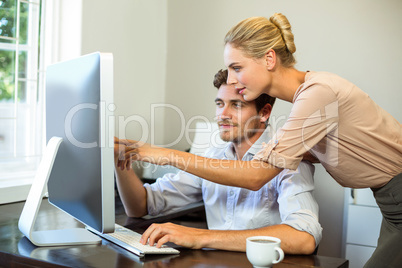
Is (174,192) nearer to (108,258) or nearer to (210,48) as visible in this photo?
(108,258)

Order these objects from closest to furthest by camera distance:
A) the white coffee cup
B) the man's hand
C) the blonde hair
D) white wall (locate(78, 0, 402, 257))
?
the white coffee cup → the man's hand → the blonde hair → white wall (locate(78, 0, 402, 257))

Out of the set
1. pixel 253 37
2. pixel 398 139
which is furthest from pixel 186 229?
pixel 398 139

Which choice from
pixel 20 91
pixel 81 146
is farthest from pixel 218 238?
pixel 20 91

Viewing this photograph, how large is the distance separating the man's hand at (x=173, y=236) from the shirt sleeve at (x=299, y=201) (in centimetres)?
29

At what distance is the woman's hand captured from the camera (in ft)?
4.55

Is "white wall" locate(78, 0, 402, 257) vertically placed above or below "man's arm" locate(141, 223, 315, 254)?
above

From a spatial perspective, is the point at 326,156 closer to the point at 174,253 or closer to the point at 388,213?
the point at 388,213

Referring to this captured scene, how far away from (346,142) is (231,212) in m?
0.51

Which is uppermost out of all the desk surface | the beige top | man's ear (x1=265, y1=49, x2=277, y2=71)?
man's ear (x1=265, y1=49, x2=277, y2=71)

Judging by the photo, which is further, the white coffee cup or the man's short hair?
the man's short hair

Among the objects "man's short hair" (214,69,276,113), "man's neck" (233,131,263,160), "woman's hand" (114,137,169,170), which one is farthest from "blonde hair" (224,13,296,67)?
"woman's hand" (114,137,169,170)

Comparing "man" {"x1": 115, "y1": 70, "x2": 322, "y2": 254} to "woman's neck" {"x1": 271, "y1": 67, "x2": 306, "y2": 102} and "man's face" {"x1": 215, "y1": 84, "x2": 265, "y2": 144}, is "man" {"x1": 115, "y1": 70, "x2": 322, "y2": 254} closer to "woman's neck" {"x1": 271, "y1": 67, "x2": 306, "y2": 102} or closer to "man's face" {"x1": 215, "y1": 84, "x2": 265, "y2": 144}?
"man's face" {"x1": 215, "y1": 84, "x2": 265, "y2": 144}

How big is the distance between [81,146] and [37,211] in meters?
0.25

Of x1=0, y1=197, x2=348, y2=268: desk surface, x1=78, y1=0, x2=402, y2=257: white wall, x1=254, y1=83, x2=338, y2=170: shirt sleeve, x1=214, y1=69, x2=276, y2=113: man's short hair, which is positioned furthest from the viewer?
x1=78, y1=0, x2=402, y2=257: white wall
